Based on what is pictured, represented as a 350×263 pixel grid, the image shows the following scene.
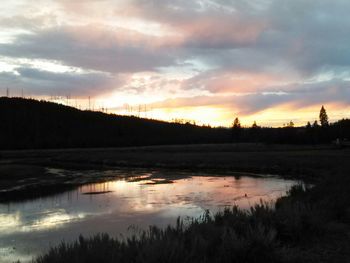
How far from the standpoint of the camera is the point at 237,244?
7.78 metres

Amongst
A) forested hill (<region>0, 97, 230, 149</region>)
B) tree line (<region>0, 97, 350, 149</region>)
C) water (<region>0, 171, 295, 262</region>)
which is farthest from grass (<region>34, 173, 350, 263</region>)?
forested hill (<region>0, 97, 230, 149</region>)

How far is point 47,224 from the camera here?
18266 millimetres

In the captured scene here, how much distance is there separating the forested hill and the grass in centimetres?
12794

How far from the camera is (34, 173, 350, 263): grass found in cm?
720

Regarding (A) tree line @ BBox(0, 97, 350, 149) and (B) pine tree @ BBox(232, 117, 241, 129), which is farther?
(B) pine tree @ BBox(232, 117, 241, 129)

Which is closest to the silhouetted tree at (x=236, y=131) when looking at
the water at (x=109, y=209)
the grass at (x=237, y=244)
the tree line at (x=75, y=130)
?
the tree line at (x=75, y=130)

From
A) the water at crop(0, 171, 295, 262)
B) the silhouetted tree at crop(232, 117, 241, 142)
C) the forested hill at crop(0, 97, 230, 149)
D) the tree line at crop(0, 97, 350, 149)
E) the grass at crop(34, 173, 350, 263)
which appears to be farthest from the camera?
the silhouetted tree at crop(232, 117, 241, 142)

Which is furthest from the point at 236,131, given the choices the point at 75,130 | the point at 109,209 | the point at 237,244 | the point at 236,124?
the point at 237,244

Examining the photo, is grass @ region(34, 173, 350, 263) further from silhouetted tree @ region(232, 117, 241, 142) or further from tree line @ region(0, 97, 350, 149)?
silhouetted tree @ region(232, 117, 241, 142)

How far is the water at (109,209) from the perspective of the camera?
15.7 meters

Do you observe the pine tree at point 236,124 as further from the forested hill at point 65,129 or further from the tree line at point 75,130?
the forested hill at point 65,129

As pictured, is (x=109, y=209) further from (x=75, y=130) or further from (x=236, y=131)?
(x=75, y=130)

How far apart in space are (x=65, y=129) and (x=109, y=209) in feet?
491

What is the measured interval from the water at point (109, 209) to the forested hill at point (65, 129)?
107 m
